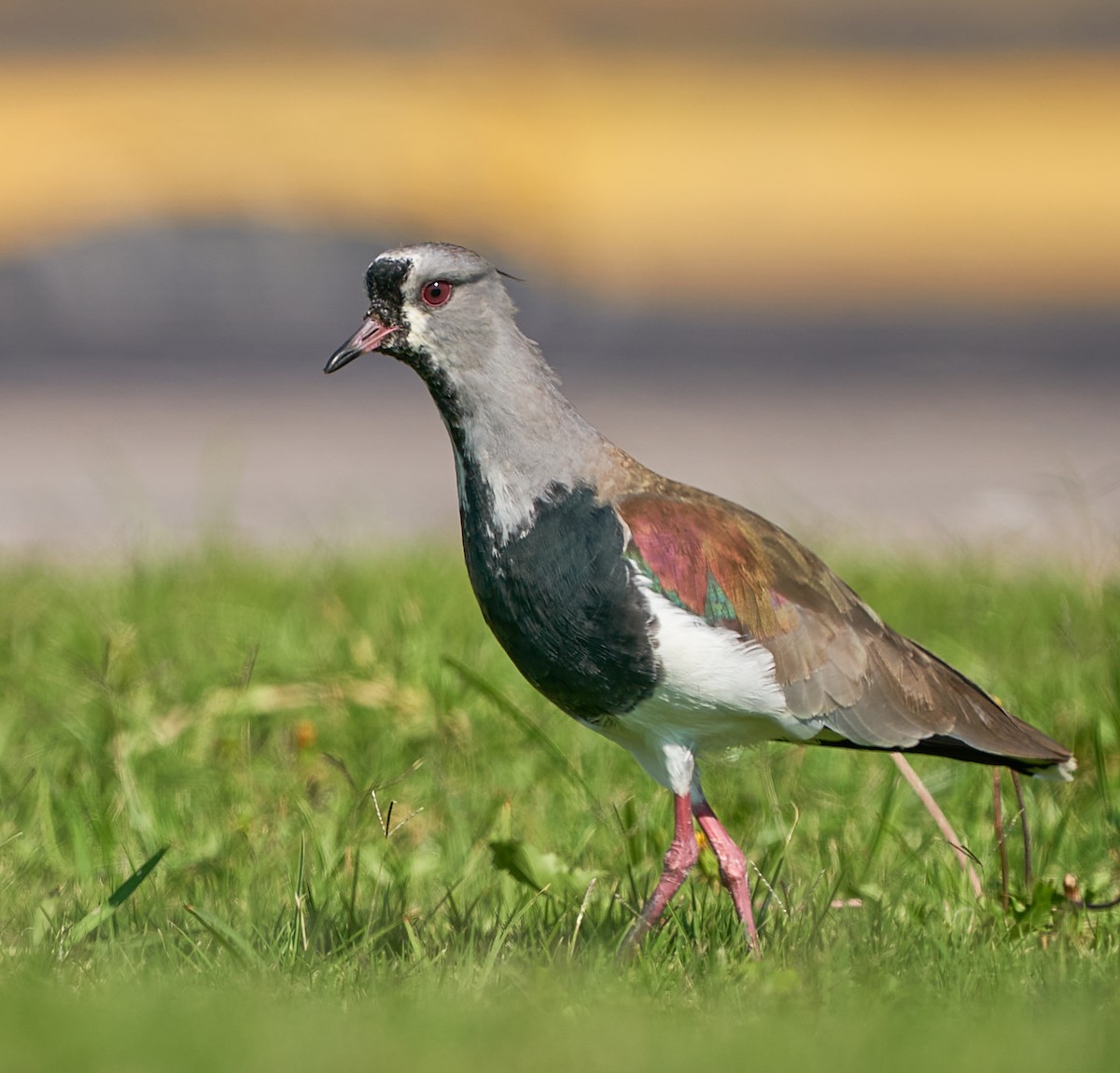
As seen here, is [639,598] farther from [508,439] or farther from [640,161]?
[640,161]

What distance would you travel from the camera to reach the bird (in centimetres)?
406

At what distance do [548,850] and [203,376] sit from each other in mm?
8499

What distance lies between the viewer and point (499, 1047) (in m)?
3.23

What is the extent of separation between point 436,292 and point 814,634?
1084 mm

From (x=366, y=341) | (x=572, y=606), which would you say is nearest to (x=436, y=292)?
(x=366, y=341)

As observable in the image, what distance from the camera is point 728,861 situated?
4324 millimetres

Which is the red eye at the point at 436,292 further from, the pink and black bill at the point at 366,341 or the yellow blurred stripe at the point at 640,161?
the yellow blurred stripe at the point at 640,161

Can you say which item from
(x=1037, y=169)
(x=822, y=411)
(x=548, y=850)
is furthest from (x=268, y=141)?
(x=548, y=850)

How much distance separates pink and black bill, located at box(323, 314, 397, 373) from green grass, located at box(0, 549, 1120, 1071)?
95 centimetres

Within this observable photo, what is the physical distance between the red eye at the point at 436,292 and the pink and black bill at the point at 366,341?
90mm

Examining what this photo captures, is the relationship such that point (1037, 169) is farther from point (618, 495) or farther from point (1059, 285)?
point (618, 495)

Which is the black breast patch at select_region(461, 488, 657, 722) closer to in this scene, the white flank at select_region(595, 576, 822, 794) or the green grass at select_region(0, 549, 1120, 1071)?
the white flank at select_region(595, 576, 822, 794)

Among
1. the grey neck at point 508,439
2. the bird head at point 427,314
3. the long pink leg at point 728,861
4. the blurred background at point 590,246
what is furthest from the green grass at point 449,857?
the blurred background at point 590,246

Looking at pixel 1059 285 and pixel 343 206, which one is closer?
pixel 343 206
